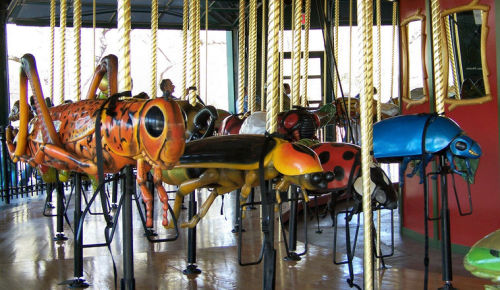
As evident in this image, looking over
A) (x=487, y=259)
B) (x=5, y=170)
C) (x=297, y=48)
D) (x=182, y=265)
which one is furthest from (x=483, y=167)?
(x=5, y=170)

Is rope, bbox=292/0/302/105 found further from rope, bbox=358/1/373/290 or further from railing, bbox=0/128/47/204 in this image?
railing, bbox=0/128/47/204

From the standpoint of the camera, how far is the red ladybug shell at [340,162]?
2.09m

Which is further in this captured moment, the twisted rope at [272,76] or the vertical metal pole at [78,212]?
the vertical metal pole at [78,212]

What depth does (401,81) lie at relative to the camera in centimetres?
530

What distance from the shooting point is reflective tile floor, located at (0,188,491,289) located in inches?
94.4

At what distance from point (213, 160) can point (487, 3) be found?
3458 mm

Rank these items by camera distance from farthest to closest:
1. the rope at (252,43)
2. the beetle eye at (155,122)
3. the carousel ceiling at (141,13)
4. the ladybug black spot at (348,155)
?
the carousel ceiling at (141,13), the rope at (252,43), the ladybug black spot at (348,155), the beetle eye at (155,122)

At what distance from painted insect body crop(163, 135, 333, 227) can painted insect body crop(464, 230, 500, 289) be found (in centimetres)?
50

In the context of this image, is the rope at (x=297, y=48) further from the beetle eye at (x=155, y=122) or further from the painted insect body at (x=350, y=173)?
the beetle eye at (x=155, y=122)

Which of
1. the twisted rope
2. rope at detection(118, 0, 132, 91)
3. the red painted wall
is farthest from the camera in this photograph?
the red painted wall

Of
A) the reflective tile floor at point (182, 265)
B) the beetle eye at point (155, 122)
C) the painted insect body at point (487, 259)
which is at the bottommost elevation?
the reflective tile floor at point (182, 265)

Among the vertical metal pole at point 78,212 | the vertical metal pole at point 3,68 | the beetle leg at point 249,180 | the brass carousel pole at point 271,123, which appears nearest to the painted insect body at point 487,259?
the brass carousel pole at point 271,123

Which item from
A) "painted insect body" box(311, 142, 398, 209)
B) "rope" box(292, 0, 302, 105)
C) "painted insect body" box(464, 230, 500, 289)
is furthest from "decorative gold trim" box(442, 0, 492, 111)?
"painted insect body" box(464, 230, 500, 289)

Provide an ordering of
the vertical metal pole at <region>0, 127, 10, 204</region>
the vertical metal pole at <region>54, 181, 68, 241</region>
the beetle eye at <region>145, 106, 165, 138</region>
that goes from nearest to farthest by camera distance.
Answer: the beetle eye at <region>145, 106, 165, 138</region> → the vertical metal pole at <region>54, 181, 68, 241</region> → the vertical metal pole at <region>0, 127, 10, 204</region>
